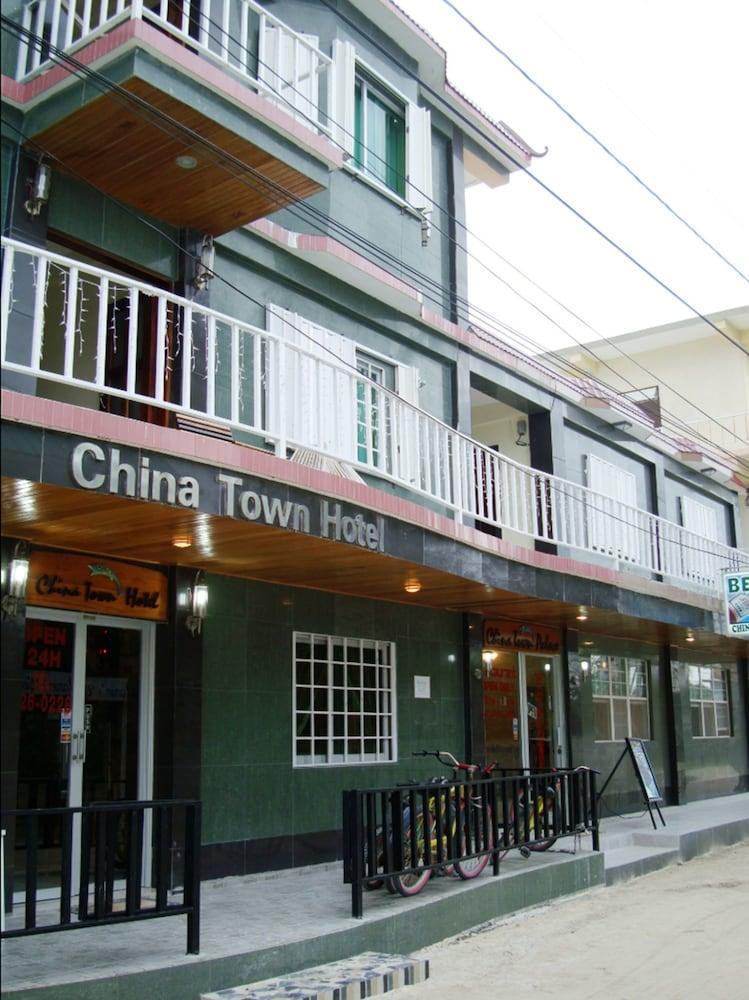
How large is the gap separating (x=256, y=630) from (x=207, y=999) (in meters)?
4.40

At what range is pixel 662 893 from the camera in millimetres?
10523

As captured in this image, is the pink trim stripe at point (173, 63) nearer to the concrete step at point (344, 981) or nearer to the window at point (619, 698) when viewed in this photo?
the concrete step at point (344, 981)

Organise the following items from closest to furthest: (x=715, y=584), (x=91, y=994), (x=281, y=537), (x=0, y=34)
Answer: (x=91, y=994) < (x=281, y=537) < (x=0, y=34) < (x=715, y=584)

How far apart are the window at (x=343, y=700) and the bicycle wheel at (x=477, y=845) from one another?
2216 millimetres

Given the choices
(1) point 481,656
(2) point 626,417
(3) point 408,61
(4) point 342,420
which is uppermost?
(3) point 408,61

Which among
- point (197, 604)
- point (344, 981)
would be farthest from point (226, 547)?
point (344, 981)

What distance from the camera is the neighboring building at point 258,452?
25.5 ft

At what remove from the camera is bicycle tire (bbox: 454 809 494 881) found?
8922 mm

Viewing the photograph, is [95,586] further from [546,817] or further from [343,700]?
[546,817]

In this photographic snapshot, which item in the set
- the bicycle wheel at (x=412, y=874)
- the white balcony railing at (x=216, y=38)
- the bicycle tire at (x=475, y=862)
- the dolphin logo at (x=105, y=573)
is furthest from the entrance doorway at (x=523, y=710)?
the white balcony railing at (x=216, y=38)

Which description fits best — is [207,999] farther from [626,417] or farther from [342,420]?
[626,417]

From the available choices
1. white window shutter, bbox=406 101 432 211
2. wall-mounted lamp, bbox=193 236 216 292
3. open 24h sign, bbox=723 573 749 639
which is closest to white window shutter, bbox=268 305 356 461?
wall-mounted lamp, bbox=193 236 216 292

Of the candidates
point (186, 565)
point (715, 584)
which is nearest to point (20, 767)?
point (186, 565)

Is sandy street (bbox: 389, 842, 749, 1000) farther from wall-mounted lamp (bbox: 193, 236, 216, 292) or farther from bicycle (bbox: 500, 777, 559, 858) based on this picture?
wall-mounted lamp (bbox: 193, 236, 216, 292)
